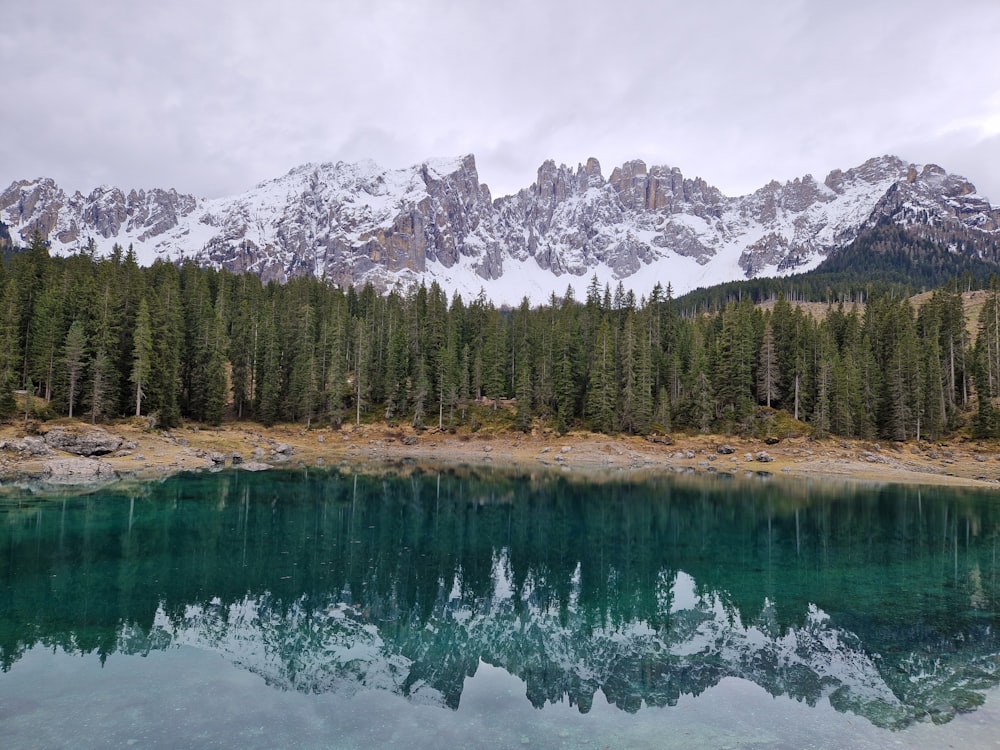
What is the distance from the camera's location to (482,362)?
305ft

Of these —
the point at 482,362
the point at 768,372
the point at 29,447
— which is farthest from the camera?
the point at 482,362

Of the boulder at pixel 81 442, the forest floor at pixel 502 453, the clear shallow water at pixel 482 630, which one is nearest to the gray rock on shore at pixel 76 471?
the forest floor at pixel 502 453

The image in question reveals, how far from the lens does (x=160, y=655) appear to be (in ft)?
49.9

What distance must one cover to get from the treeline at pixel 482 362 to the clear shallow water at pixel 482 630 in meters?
36.9

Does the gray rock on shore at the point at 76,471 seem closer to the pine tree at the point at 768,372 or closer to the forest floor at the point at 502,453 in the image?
the forest floor at the point at 502,453

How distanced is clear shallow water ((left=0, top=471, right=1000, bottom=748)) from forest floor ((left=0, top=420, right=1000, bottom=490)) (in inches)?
817

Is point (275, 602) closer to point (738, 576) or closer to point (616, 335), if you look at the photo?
point (738, 576)

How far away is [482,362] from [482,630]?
75.5 metres

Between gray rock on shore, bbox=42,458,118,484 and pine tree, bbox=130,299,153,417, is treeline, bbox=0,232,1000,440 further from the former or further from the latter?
gray rock on shore, bbox=42,458,118,484

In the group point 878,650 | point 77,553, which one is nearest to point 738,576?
point 878,650

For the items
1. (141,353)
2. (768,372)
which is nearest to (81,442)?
(141,353)

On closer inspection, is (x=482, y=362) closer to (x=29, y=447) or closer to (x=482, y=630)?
(x=29, y=447)

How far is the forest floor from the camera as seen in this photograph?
52.8 m

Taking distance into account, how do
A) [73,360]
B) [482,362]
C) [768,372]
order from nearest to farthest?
[73,360]
[768,372]
[482,362]
